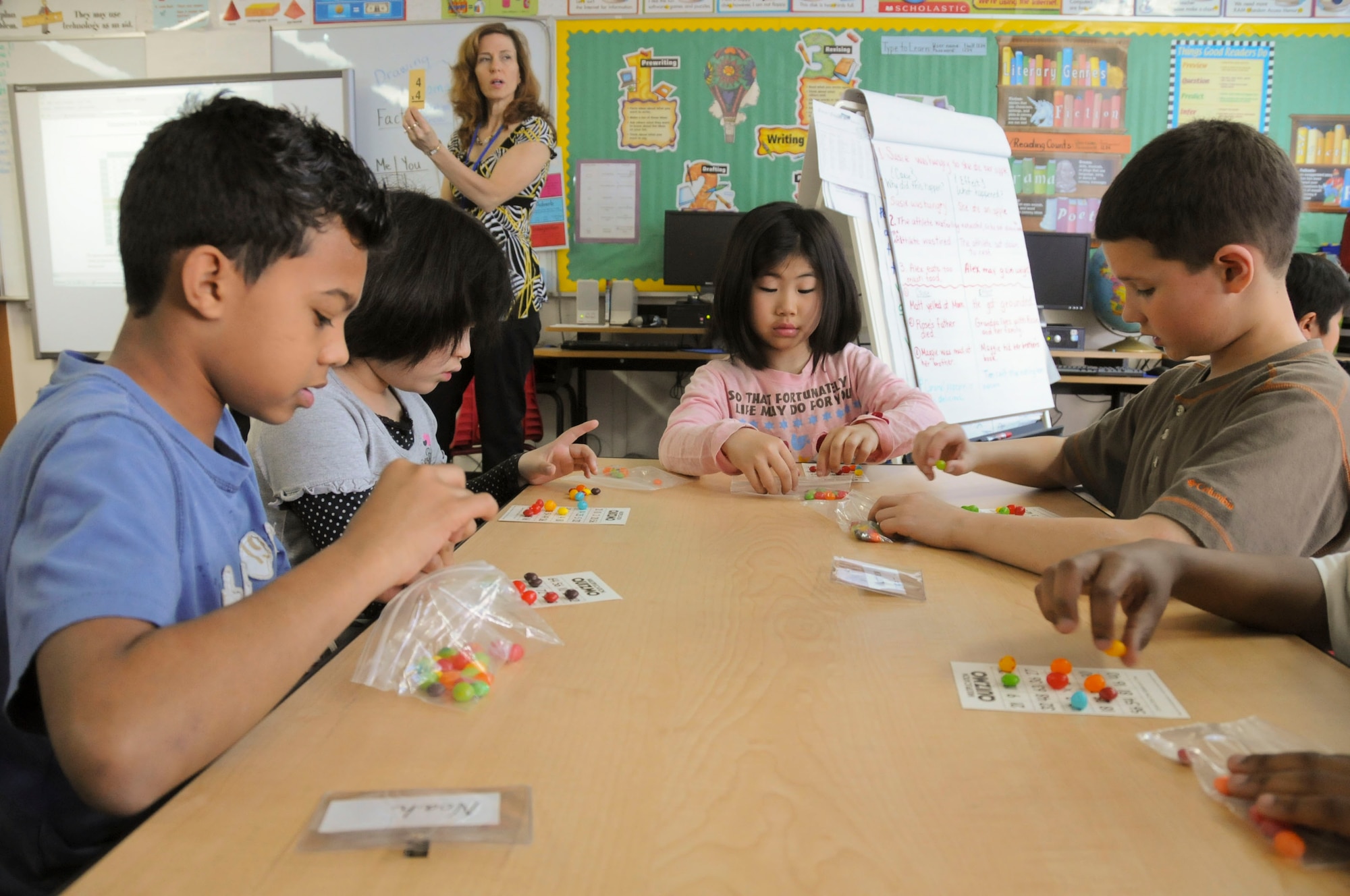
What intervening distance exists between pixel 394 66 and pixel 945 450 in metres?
3.96

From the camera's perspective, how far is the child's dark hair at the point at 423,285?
1.29m

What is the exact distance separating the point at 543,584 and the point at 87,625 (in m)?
0.41

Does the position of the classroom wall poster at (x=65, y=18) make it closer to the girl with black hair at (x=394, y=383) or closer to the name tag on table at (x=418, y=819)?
the girl with black hair at (x=394, y=383)

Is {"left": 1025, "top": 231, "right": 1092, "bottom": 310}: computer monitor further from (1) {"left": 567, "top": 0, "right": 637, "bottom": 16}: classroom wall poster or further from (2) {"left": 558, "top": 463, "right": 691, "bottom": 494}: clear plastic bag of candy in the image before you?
(2) {"left": 558, "top": 463, "right": 691, "bottom": 494}: clear plastic bag of candy

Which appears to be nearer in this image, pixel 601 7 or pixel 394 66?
pixel 601 7

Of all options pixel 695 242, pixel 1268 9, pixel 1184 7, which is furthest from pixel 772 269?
pixel 1268 9

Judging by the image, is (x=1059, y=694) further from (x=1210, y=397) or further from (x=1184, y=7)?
(x=1184, y=7)

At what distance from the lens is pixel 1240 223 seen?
111cm

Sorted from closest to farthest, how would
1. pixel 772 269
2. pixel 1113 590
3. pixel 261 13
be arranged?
1. pixel 1113 590
2. pixel 772 269
3. pixel 261 13

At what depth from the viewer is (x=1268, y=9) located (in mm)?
4090

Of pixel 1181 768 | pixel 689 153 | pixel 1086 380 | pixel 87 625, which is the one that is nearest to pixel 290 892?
pixel 87 625

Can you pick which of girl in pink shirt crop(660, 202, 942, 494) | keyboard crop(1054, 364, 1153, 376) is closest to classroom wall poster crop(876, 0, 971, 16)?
keyboard crop(1054, 364, 1153, 376)

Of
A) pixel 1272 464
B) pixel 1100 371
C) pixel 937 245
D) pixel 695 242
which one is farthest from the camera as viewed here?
pixel 695 242

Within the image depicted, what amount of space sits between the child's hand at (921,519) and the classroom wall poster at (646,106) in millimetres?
3601
